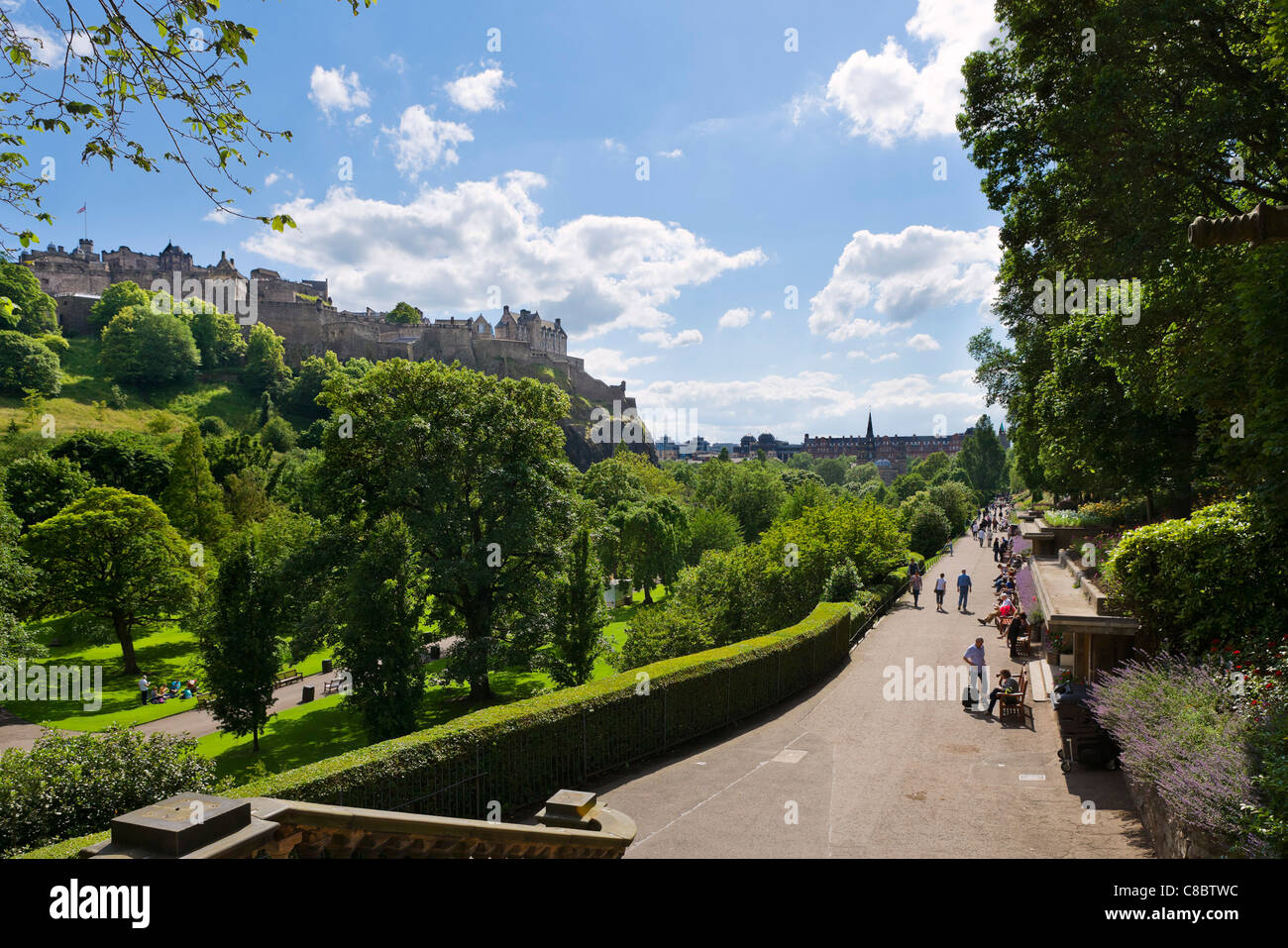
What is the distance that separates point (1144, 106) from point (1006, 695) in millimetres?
11546

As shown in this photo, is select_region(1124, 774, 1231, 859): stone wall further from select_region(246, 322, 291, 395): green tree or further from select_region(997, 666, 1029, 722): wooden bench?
select_region(246, 322, 291, 395): green tree

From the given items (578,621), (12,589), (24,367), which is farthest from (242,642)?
(24,367)

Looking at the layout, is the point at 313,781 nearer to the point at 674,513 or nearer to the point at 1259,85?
Result: the point at 1259,85

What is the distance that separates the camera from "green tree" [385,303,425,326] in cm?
14962

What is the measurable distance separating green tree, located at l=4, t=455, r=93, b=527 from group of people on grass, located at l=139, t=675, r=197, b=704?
2125cm

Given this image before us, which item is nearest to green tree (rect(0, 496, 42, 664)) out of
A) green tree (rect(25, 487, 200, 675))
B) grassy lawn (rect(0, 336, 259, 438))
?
green tree (rect(25, 487, 200, 675))

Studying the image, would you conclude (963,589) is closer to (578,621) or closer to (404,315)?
(578,621)

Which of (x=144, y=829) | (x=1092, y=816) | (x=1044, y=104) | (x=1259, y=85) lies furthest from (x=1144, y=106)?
(x=144, y=829)

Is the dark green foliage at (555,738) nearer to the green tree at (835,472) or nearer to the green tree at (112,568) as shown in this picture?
the green tree at (112,568)

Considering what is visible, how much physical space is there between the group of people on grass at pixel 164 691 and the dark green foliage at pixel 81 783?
78.0ft

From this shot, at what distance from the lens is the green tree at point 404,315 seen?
150m

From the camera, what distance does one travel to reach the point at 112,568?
33.9 meters

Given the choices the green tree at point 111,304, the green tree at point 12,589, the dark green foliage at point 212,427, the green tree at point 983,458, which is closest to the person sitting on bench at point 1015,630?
the green tree at point 12,589

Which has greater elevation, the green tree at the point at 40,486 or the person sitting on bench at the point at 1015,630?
the green tree at the point at 40,486
